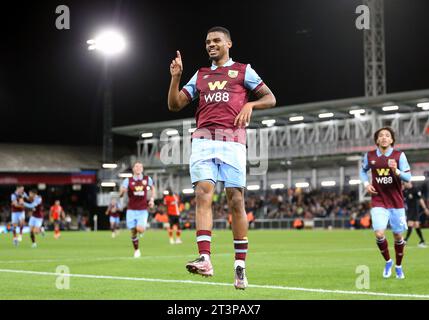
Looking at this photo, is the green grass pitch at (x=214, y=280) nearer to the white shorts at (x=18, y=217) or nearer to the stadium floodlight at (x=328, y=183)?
the white shorts at (x=18, y=217)

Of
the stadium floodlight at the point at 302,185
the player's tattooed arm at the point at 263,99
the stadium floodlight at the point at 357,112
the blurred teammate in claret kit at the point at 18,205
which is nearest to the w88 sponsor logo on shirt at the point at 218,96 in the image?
the player's tattooed arm at the point at 263,99

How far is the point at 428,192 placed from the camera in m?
56.6

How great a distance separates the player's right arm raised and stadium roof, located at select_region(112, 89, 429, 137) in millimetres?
46072

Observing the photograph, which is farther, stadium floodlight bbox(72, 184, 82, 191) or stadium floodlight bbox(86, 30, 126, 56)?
stadium floodlight bbox(72, 184, 82, 191)

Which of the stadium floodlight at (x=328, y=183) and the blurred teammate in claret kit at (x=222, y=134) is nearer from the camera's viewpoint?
the blurred teammate in claret kit at (x=222, y=134)

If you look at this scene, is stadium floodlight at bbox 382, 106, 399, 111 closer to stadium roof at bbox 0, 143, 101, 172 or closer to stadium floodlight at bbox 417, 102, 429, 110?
stadium floodlight at bbox 417, 102, 429, 110

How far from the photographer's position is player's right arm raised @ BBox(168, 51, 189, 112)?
8516mm

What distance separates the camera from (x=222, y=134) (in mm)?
8430

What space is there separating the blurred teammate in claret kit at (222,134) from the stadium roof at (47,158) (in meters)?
64.2

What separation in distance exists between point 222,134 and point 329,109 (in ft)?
171

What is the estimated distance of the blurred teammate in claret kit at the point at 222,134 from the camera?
27.5ft

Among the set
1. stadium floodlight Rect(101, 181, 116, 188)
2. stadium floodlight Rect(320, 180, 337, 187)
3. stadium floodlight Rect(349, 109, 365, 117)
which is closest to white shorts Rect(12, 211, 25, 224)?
stadium floodlight Rect(349, 109, 365, 117)

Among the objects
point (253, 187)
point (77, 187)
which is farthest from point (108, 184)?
point (253, 187)
